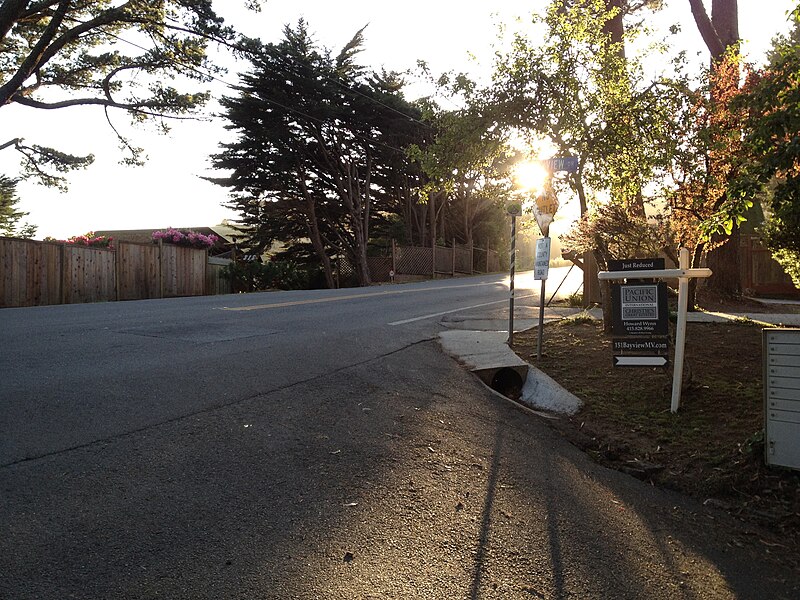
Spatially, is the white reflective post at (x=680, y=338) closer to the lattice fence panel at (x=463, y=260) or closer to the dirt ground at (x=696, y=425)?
the dirt ground at (x=696, y=425)

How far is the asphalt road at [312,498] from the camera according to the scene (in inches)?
109

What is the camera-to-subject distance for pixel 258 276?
2483 centimetres

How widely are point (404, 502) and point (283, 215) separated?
29764 millimetres

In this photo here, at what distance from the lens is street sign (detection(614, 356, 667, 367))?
584 centimetres

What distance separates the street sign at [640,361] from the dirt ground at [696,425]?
0.22 metres

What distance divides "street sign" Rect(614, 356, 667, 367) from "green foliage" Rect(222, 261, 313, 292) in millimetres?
20031

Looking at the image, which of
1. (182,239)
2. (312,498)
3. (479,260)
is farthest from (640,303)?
(479,260)

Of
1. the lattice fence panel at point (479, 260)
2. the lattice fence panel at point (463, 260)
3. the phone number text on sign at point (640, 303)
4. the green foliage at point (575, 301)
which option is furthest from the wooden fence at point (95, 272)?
the lattice fence panel at point (479, 260)

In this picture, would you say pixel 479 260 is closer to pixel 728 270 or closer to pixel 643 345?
pixel 728 270

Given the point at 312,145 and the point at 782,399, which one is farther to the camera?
the point at 312,145

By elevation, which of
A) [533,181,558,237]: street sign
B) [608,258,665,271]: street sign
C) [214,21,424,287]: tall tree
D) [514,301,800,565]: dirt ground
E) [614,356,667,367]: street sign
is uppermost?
[214,21,424,287]: tall tree

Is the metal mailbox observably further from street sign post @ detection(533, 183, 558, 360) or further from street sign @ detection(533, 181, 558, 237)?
street sign @ detection(533, 181, 558, 237)

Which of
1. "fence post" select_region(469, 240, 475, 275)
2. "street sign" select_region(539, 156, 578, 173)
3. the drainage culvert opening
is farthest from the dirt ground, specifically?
"fence post" select_region(469, 240, 475, 275)

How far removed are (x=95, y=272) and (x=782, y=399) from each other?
59.4ft
